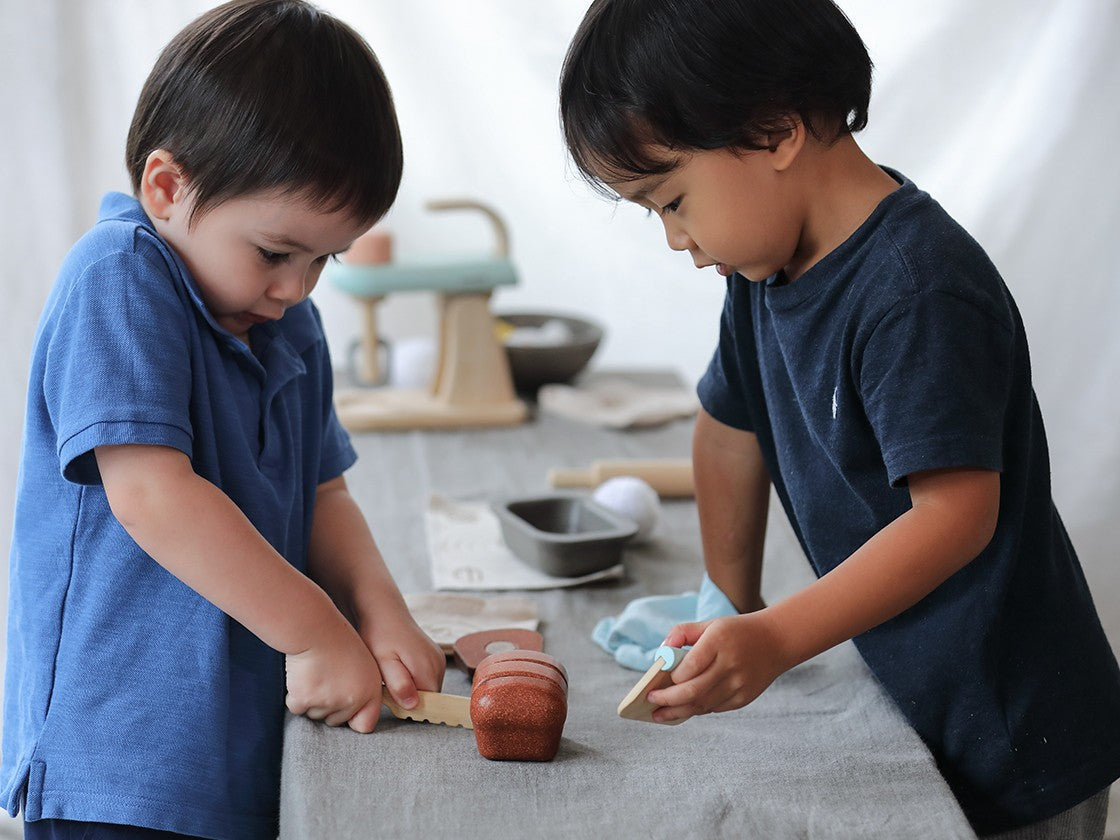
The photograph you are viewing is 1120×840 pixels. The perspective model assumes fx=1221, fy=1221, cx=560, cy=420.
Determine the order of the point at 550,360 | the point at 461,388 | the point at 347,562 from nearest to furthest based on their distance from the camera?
the point at 347,562, the point at 461,388, the point at 550,360

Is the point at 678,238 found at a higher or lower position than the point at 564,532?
higher

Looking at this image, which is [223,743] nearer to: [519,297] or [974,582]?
[974,582]

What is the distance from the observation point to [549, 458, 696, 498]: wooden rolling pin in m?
1.35

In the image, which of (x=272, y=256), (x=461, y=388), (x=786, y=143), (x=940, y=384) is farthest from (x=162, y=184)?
(x=461, y=388)

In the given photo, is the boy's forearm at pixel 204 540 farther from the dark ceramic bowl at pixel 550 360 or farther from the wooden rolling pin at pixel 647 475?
the dark ceramic bowl at pixel 550 360

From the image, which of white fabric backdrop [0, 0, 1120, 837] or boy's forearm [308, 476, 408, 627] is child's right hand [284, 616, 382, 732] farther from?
white fabric backdrop [0, 0, 1120, 837]

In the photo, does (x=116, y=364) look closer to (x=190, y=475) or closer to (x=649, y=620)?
(x=190, y=475)

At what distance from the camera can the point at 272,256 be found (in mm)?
820

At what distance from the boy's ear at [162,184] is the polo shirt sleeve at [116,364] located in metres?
0.06

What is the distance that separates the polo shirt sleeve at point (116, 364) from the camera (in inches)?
28.2

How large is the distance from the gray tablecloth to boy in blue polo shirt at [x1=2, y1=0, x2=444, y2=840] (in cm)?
6

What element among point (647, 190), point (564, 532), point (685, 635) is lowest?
point (564, 532)

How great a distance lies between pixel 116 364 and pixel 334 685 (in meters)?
0.24

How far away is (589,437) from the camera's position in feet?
5.24
